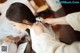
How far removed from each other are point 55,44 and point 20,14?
0.20 m

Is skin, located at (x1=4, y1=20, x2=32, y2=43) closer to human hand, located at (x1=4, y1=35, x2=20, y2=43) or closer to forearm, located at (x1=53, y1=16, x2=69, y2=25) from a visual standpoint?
human hand, located at (x1=4, y1=35, x2=20, y2=43)

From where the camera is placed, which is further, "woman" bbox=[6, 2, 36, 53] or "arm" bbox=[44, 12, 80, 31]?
"woman" bbox=[6, 2, 36, 53]

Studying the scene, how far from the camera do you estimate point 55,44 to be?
0.46 metres

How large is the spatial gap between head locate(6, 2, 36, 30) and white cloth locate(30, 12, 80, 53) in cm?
8

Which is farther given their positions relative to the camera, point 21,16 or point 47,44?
point 21,16

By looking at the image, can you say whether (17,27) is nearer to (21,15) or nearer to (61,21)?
(21,15)

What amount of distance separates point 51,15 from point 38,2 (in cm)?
6

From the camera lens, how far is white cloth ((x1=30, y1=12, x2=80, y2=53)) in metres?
0.43

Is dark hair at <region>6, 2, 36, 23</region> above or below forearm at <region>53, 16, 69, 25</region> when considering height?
above

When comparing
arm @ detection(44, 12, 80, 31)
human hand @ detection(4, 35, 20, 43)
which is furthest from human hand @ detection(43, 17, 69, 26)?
human hand @ detection(4, 35, 20, 43)

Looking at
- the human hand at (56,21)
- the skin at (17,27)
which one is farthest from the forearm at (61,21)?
the skin at (17,27)

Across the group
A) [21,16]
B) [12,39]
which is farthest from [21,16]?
[12,39]

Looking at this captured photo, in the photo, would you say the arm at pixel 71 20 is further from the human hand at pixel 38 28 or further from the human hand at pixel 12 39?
the human hand at pixel 12 39

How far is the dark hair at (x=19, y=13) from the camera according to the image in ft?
1.98
